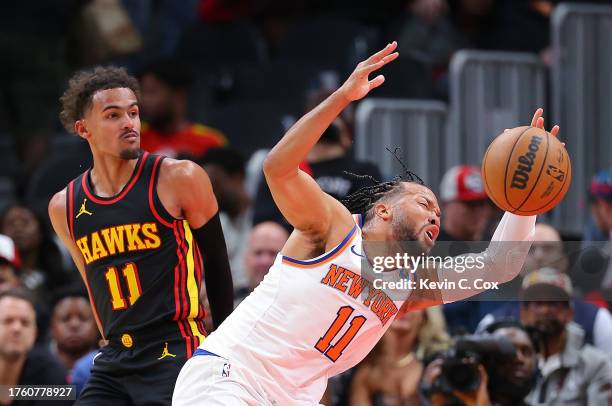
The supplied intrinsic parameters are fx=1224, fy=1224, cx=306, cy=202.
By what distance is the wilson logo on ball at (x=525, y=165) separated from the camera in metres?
5.26

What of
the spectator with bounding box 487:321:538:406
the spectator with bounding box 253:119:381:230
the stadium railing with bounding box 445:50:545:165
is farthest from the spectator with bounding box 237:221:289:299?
the stadium railing with bounding box 445:50:545:165

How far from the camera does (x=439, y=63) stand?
459 inches

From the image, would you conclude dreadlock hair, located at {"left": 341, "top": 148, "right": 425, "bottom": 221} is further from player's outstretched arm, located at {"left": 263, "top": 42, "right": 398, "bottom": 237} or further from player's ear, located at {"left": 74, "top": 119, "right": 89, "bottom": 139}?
player's ear, located at {"left": 74, "top": 119, "right": 89, "bottom": 139}

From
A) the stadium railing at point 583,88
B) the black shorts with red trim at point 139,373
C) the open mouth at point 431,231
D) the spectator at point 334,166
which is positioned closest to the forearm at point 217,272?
the black shorts with red trim at point 139,373

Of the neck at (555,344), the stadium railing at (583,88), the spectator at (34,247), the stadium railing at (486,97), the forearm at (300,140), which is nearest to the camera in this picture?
the forearm at (300,140)

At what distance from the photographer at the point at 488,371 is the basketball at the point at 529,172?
183cm

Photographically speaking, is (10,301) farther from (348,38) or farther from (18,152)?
(348,38)

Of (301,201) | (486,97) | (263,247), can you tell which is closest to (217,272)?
(301,201)

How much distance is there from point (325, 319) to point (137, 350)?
1045 millimetres

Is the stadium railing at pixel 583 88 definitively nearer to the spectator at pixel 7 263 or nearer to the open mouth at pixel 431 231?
the spectator at pixel 7 263

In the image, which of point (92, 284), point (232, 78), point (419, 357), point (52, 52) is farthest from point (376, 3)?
point (92, 284)

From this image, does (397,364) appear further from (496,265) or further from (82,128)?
(82,128)

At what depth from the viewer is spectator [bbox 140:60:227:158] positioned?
1045 cm

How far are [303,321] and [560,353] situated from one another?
2.79 meters
